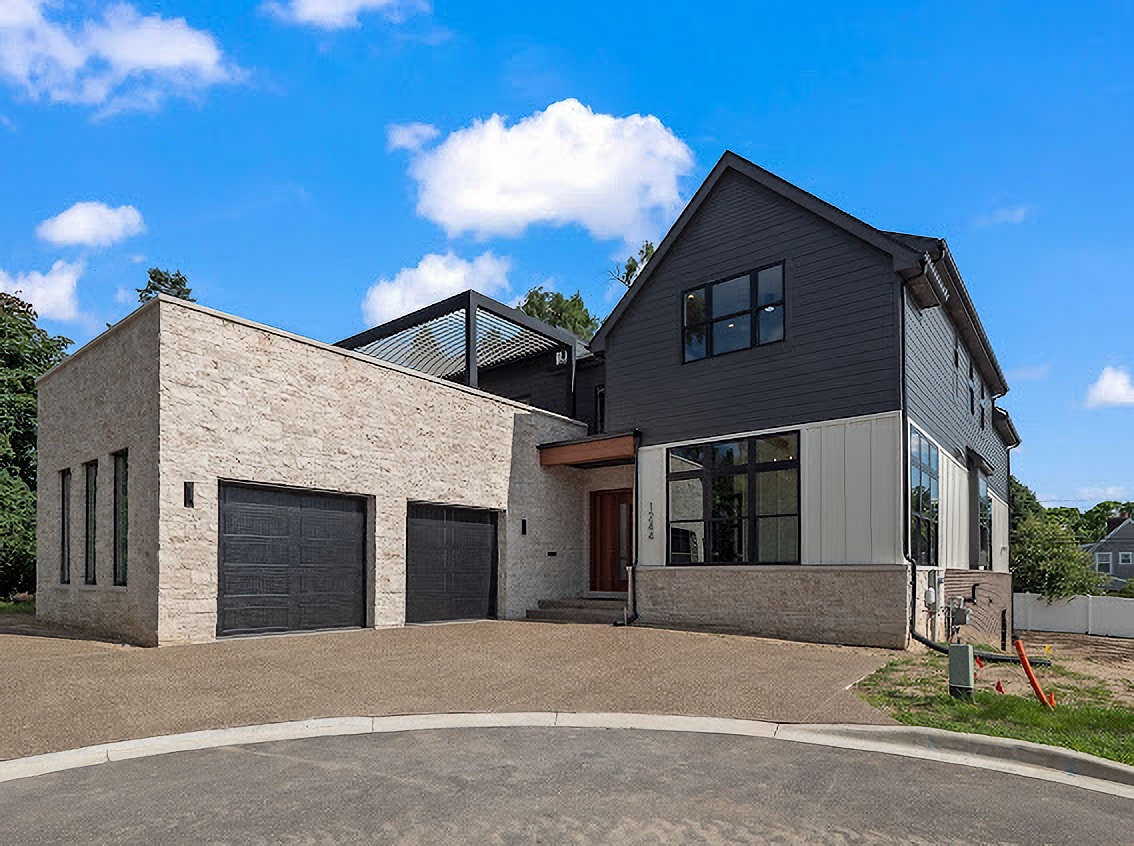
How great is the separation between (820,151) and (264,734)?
1115cm

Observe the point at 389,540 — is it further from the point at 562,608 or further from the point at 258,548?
the point at 562,608

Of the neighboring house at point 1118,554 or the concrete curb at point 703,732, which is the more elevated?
the concrete curb at point 703,732

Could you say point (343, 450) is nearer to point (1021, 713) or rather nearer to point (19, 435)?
point (1021, 713)

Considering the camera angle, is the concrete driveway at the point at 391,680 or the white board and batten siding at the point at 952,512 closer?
the concrete driveway at the point at 391,680

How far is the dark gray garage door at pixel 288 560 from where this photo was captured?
12219mm

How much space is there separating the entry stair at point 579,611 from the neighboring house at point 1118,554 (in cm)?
5372

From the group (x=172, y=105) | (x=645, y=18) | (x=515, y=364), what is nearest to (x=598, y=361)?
(x=515, y=364)

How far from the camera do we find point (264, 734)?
6.86 metres

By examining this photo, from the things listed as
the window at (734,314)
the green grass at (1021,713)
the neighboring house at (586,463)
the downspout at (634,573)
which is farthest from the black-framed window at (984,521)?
the green grass at (1021,713)

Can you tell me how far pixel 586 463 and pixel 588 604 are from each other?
3.12 metres

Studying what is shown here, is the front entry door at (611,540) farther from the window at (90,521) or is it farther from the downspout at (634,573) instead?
the window at (90,521)

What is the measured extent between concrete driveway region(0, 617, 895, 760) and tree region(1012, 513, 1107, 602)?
68.1ft

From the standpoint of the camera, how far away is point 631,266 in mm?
37438

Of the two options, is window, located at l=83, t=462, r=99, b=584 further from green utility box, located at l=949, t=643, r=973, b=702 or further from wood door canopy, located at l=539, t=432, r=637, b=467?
green utility box, located at l=949, t=643, r=973, b=702
